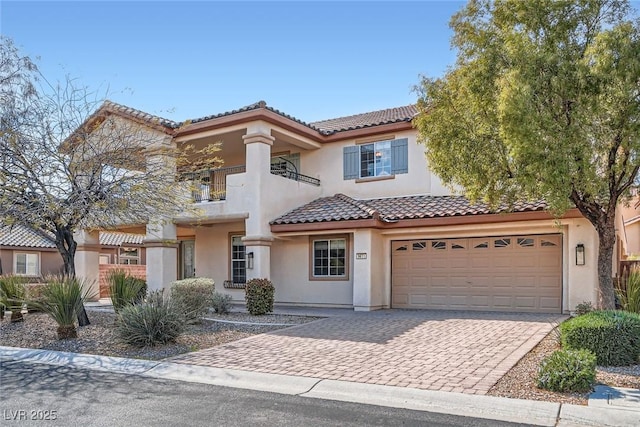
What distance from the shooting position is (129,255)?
36.9 m

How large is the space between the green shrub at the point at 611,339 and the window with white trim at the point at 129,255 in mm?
32475

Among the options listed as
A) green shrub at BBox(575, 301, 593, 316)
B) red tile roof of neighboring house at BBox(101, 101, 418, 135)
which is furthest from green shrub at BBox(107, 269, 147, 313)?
green shrub at BBox(575, 301, 593, 316)

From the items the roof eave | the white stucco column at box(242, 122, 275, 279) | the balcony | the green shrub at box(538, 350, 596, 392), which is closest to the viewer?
the green shrub at box(538, 350, 596, 392)

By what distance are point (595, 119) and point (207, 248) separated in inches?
625

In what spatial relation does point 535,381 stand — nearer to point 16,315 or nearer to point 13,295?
point 16,315

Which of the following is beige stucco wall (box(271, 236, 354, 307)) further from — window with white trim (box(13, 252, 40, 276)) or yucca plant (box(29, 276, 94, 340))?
window with white trim (box(13, 252, 40, 276))

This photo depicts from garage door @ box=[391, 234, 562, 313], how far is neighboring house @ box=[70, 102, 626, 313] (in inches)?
1.2

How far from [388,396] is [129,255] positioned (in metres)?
33.0

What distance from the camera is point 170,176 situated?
48.2 feet

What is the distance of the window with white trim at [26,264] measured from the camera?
29625 millimetres

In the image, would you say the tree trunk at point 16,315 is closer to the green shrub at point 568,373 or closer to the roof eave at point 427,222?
the roof eave at point 427,222

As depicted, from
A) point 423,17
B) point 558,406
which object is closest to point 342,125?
point 423,17

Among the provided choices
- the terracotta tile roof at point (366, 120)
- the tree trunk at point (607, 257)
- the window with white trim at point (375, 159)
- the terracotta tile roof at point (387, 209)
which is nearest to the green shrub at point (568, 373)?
the tree trunk at point (607, 257)

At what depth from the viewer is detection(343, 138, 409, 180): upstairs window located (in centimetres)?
1877
